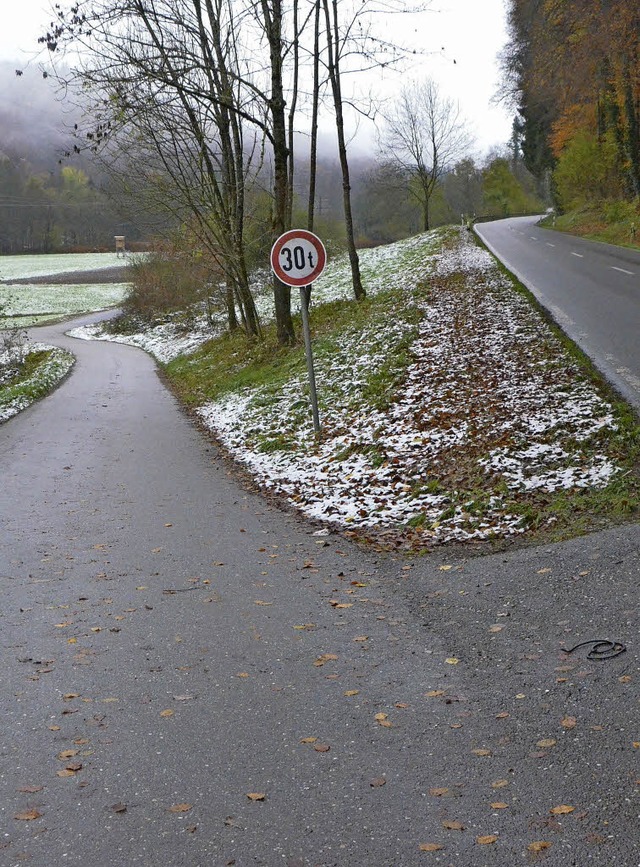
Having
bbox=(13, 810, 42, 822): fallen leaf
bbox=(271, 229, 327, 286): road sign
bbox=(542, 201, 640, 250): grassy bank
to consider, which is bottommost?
bbox=(13, 810, 42, 822): fallen leaf

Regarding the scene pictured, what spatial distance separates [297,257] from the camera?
11.4 metres

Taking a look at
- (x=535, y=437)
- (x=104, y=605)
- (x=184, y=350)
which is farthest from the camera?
(x=184, y=350)

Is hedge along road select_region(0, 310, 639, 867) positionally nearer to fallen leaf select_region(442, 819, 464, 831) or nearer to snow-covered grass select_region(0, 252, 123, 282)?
fallen leaf select_region(442, 819, 464, 831)

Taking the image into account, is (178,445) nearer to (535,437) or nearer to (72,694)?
(535,437)

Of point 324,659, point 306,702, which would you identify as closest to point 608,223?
point 324,659

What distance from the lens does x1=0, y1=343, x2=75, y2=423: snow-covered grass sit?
69.3 feet

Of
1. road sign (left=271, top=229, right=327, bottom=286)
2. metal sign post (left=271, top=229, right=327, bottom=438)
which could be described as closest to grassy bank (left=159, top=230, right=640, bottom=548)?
metal sign post (left=271, top=229, right=327, bottom=438)

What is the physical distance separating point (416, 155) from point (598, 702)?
67.4 metres

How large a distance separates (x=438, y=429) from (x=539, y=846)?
758cm

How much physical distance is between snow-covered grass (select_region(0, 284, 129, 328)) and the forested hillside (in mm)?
32037

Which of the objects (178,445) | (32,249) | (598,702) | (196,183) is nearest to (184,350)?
(196,183)

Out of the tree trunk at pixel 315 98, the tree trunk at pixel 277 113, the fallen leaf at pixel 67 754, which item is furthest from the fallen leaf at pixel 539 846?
the tree trunk at pixel 315 98

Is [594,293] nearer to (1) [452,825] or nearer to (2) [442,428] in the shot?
(2) [442,428]

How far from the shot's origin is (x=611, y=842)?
323 cm
